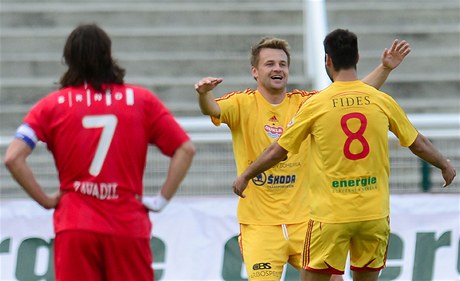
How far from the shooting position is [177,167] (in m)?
6.53

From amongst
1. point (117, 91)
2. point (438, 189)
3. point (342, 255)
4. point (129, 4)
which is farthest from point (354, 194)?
point (129, 4)

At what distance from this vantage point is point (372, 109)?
299 inches

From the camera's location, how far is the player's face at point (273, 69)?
8688mm

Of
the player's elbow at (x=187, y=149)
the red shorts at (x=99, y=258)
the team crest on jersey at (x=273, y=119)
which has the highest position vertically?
the team crest on jersey at (x=273, y=119)

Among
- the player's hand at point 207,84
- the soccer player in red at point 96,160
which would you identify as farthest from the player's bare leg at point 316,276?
the soccer player in red at point 96,160

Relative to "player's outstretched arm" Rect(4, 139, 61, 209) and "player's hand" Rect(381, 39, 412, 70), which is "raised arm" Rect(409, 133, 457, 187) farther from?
"player's outstretched arm" Rect(4, 139, 61, 209)

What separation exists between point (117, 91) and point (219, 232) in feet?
14.7

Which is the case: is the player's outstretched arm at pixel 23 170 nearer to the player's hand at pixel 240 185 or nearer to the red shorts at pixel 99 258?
the red shorts at pixel 99 258

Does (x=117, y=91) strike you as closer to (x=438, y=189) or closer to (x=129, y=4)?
(x=438, y=189)

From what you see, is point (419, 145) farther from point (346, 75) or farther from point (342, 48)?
point (342, 48)

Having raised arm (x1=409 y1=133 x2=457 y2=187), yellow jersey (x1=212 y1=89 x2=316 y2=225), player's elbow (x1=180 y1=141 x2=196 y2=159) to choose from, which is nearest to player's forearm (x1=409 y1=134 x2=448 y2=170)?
raised arm (x1=409 y1=133 x2=457 y2=187)

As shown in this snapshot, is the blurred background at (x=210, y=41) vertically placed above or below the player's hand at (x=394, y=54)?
above

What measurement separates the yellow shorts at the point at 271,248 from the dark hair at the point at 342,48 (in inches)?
54.0

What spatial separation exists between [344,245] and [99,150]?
202 centimetres
